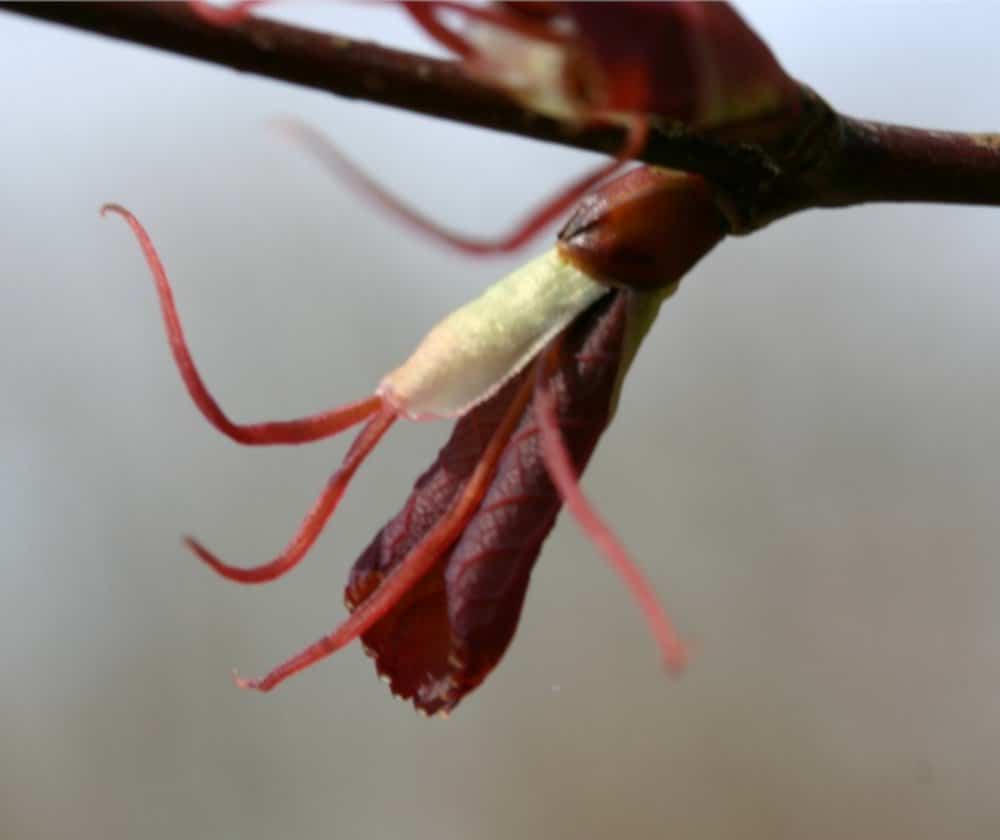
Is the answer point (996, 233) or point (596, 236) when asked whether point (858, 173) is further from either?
point (996, 233)

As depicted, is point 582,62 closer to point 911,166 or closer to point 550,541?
point 911,166

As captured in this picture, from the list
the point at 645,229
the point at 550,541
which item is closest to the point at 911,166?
the point at 645,229

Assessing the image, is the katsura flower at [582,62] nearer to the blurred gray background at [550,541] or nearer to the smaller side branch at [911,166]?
the smaller side branch at [911,166]

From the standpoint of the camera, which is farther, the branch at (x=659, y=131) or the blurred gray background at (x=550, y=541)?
the blurred gray background at (x=550, y=541)

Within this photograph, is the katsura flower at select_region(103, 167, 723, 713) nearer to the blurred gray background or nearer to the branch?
the branch

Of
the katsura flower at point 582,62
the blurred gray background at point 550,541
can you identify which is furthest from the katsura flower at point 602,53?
the blurred gray background at point 550,541

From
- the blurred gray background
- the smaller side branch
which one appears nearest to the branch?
the smaller side branch

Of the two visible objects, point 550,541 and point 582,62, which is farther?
point 550,541
